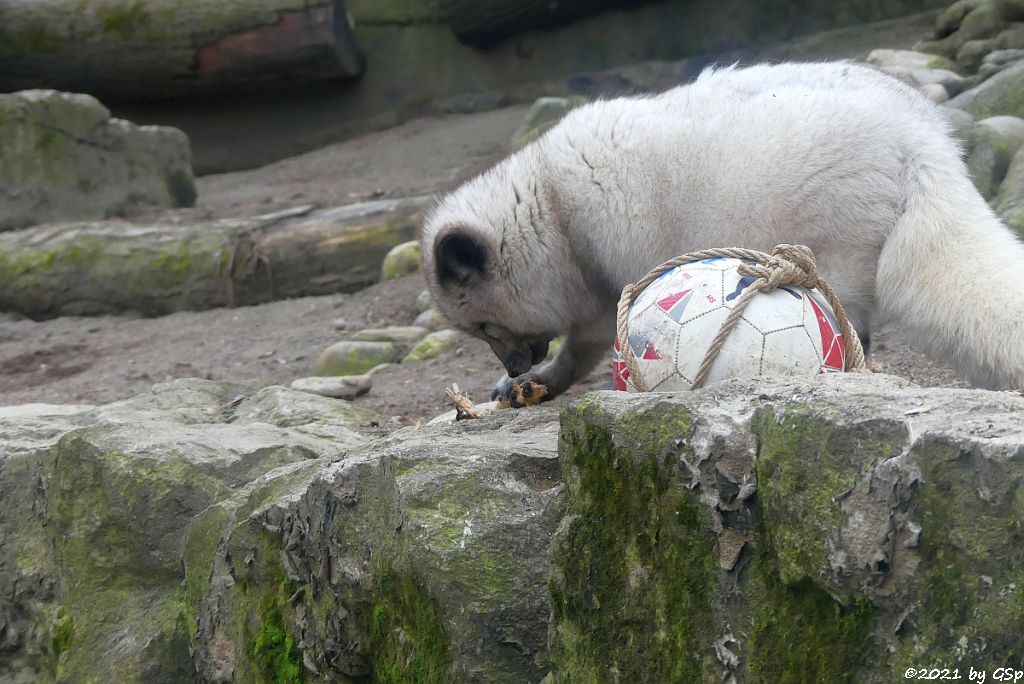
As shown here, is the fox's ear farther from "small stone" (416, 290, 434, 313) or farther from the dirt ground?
"small stone" (416, 290, 434, 313)

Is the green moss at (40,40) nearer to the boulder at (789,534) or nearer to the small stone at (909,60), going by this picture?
the small stone at (909,60)

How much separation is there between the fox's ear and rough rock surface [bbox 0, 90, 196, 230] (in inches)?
239

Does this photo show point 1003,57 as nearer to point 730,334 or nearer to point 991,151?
point 991,151

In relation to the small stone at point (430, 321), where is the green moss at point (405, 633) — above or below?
above

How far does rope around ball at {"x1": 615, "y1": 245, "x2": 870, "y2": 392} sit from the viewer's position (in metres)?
2.84

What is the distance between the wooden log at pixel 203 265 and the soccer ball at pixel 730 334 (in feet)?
19.1

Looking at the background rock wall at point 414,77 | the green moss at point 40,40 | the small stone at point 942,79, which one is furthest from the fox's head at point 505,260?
the green moss at point 40,40

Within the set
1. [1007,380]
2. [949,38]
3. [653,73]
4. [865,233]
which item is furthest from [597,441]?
[653,73]

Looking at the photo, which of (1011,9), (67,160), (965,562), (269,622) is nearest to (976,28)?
(1011,9)

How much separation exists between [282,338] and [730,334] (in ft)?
17.5

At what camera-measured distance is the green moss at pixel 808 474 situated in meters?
1.89

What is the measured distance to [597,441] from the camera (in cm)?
234

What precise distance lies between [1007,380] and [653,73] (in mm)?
8576

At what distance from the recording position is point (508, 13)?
11594 mm
